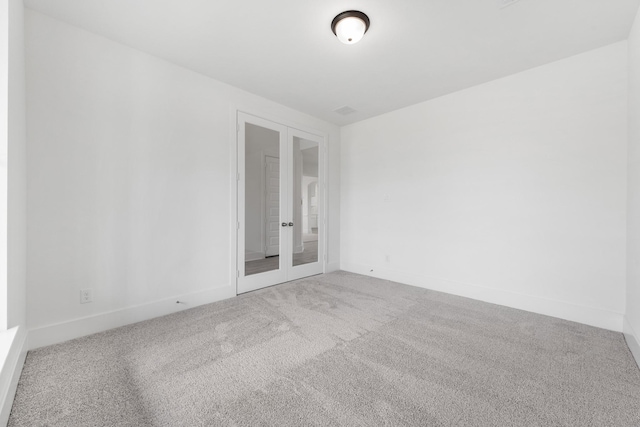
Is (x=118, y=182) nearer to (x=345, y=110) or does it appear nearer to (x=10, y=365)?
(x=10, y=365)

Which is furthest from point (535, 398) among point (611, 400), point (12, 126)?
point (12, 126)

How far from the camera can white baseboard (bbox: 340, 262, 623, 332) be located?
249 cm

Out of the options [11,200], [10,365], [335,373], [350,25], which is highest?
[350,25]

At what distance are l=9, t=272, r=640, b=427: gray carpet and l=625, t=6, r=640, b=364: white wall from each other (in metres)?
0.20

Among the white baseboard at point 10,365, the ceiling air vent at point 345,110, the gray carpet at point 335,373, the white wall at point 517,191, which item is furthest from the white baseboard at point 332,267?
the white baseboard at point 10,365

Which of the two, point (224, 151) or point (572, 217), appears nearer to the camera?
point (572, 217)

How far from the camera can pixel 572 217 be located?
2.66 metres

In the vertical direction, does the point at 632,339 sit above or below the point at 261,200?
below

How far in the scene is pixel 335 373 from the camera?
1.77 metres

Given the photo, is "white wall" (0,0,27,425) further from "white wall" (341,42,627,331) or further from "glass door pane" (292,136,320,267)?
"white wall" (341,42,627,331)

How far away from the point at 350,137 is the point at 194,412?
4.26m

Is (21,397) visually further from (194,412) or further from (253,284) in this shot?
(253,284)

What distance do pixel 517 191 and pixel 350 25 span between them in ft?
8.15

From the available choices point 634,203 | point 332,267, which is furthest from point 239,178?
point 634,203
